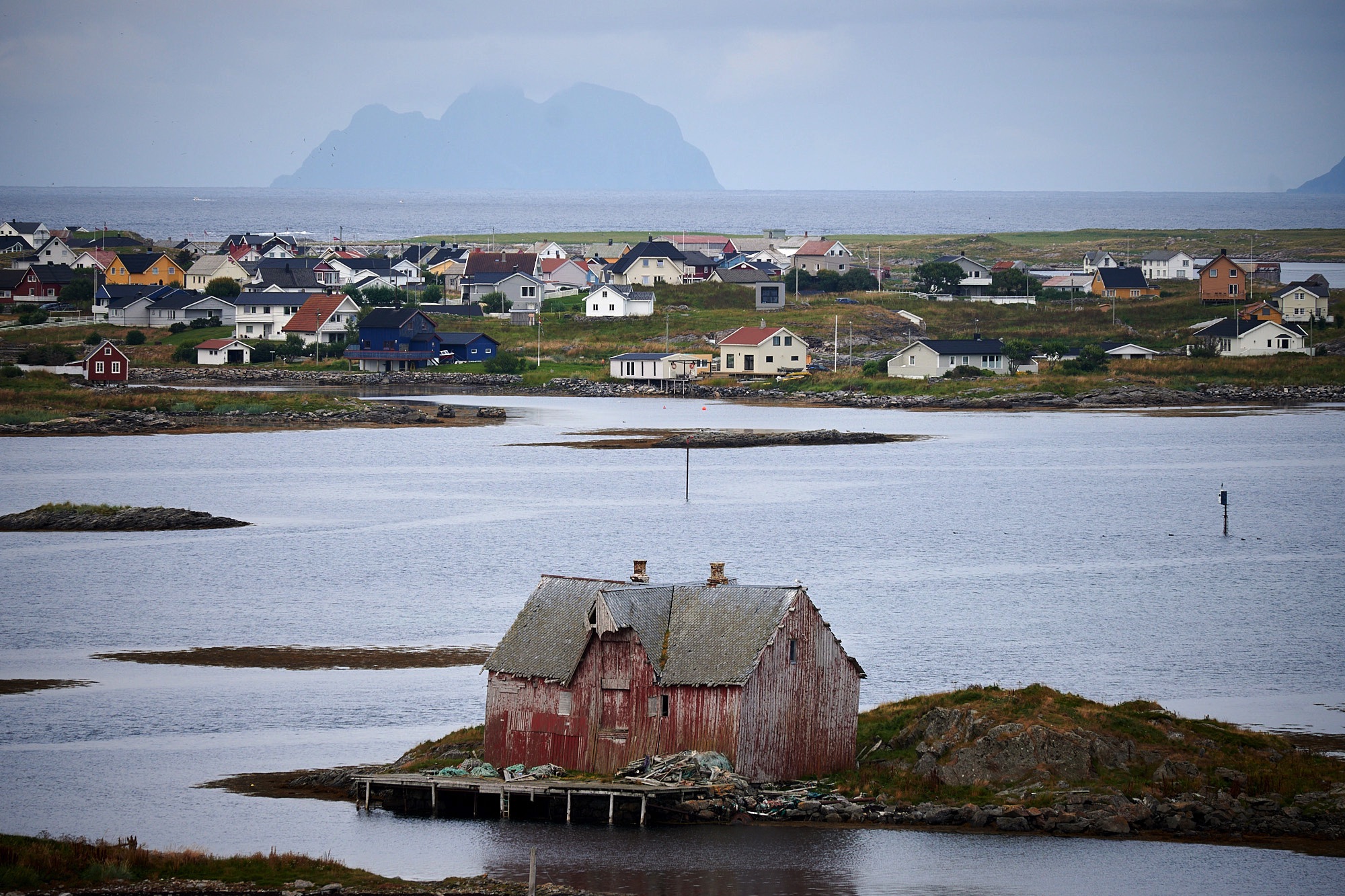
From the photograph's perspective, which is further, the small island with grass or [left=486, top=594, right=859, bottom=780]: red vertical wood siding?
the small island with grass

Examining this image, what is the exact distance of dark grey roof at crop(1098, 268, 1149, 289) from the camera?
401ft

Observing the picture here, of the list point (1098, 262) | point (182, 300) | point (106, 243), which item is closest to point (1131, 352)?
point (1098, 262)

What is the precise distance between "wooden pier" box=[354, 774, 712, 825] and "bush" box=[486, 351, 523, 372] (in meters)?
78.9

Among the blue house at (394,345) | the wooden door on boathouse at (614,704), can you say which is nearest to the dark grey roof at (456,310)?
the blue house at (394,345)

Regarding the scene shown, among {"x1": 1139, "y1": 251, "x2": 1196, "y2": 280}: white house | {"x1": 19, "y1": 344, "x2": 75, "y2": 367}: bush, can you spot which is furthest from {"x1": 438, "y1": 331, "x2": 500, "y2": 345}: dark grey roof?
{"x1": 1139, "y1": 251, "x2": 1196, "y2": 280}: white house

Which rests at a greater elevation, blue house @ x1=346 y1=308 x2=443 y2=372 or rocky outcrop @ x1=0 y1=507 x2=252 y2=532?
blue house @ x1=346 y1=308 x2=443 y2=372

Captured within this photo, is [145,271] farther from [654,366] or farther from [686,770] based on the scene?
[686,770]

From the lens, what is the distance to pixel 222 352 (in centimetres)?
10425

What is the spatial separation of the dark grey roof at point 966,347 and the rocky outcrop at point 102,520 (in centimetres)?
5214

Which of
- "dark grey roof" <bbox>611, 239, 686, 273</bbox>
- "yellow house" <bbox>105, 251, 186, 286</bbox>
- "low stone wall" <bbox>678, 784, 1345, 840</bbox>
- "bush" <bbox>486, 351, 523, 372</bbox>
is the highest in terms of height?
"dark grey roof" <bbox>611, 239, 686, 273</bbox>

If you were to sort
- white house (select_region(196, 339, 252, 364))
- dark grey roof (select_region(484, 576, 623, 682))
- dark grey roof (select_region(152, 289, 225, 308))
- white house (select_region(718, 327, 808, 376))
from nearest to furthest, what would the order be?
dark grey roof (select_region(484, 576, 623, 682)) < white house (select_region(718, 327, 808, 376)) < white house (select_region(196, 339, 252, 364)) < dark grey roof (select_region(152, 289, 225, 308))

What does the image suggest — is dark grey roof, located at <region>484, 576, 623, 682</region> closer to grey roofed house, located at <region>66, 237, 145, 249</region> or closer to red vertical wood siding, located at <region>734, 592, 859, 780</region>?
red vertical wood siding, located at <region>734, 592, 859, 780</region>

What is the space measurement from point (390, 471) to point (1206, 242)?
151 m

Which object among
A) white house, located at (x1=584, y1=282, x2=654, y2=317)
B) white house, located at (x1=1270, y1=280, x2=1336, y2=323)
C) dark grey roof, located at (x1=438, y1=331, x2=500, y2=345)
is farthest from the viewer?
white house, located at (x1=584, y1=282, x2=654, y2=317)
